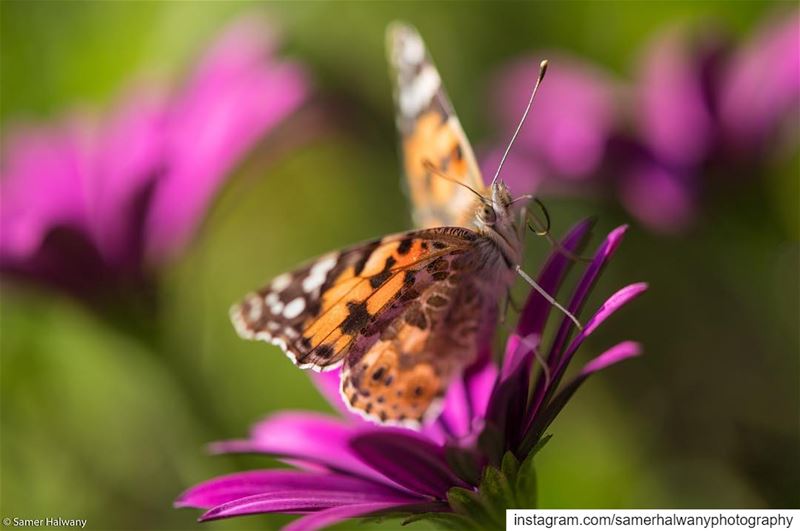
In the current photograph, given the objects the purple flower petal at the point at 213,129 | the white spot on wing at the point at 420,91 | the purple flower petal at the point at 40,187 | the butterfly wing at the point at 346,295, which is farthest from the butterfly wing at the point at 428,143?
the purple flower petal at the point at 40,187

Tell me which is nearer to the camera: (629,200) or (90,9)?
(629,200)

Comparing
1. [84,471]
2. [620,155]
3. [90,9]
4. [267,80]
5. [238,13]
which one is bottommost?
[84,471]

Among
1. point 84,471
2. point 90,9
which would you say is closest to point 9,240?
point 84,471

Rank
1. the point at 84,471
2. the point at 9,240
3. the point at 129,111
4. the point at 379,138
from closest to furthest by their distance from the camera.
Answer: the point at 9,240 < the point at 84,471 < the point at 129,111 < the point at 379,138

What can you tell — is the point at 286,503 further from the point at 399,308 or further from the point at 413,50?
the point at 413,50

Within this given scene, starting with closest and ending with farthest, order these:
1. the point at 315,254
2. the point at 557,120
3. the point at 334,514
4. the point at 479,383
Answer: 1. the point at 334,514
2. the point at 479,383
3. the point at 557,120
4. the point at 315,254

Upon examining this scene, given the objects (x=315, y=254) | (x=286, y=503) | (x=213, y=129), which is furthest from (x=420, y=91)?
(x=315, y=254)

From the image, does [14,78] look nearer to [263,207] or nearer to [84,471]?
[263,207]
